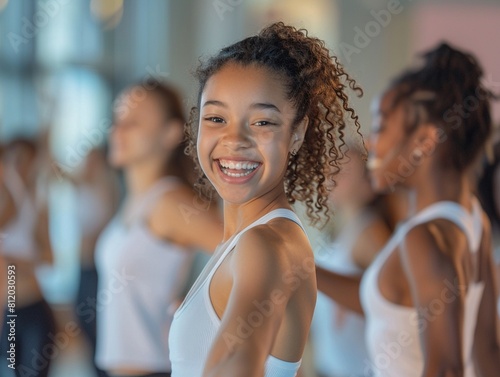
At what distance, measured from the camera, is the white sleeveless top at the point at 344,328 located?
3598mm

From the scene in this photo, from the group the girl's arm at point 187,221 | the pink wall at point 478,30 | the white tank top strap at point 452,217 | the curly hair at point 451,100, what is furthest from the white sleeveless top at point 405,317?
the pink wall at point 478,30

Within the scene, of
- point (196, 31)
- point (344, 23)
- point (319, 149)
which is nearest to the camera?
point (319, 149)

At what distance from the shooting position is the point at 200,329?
4.25 feet

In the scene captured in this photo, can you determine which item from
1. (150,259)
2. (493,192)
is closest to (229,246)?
Result: (150,259)

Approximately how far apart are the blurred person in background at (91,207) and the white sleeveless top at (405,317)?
1891 millimetres

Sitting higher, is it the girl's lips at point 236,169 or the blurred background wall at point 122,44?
the girl's lips at point 236,169

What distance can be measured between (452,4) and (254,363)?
195 inches

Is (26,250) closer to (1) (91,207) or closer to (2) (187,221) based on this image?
(2) (187,221)

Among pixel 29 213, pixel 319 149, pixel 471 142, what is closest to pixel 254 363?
pixel 319 149

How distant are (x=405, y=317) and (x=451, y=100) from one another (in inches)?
22.8

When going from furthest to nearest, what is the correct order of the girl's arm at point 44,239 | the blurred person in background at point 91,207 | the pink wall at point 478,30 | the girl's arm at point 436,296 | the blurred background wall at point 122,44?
the blurred background wall at point 122,44, the pink wall at point 478,30, the blurred person in background at point 91,207, the girl's arm at point 44,239, the girl's arm at point 436,296

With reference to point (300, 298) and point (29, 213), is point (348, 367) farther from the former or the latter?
point (300, 298)

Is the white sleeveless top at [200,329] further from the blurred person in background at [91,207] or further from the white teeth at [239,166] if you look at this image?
the blurred person in background at [91,207]

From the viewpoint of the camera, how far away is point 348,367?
3.59 meters
